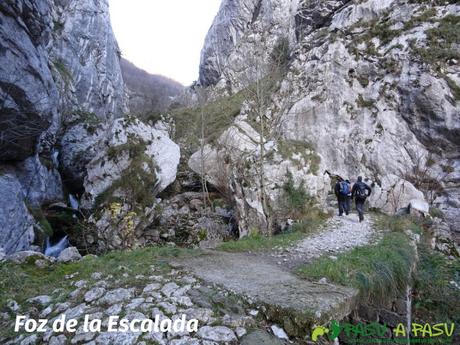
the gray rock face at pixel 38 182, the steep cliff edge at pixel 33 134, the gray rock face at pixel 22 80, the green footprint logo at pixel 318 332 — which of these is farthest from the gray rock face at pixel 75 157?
the green footprint logo at pixel 318 332

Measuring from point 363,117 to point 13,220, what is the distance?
70.1 feet

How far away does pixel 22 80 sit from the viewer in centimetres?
996

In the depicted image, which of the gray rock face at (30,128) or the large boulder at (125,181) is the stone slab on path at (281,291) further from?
the gray rock face at (30,128)

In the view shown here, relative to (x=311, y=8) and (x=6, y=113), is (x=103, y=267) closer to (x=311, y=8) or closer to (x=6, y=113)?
(x=6, y=113)

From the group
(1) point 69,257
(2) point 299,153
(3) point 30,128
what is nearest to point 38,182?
(3) point 30,128

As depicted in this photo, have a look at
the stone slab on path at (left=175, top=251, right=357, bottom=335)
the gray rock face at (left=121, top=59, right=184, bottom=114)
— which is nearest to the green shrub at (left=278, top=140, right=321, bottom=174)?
the stone slab on path at (left=175, top=251, right=357, bottom=335)

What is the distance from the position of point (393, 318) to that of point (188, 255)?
426cm

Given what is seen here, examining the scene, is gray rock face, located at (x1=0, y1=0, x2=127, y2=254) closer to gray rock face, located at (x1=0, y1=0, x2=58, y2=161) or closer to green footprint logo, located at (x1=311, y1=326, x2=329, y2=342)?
gray rock face, located at (x1=0, y1=0, x2=58, y2=161)

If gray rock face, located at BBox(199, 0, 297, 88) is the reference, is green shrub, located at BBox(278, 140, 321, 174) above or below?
below

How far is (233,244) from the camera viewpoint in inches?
306

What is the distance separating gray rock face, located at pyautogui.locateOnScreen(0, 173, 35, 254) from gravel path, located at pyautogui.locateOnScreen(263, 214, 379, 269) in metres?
9.26

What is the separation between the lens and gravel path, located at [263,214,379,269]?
660 centimetres

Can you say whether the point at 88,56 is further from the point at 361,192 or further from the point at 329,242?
the point at 329,242

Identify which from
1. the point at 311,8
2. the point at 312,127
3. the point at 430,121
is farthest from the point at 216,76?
the point at 430,121
